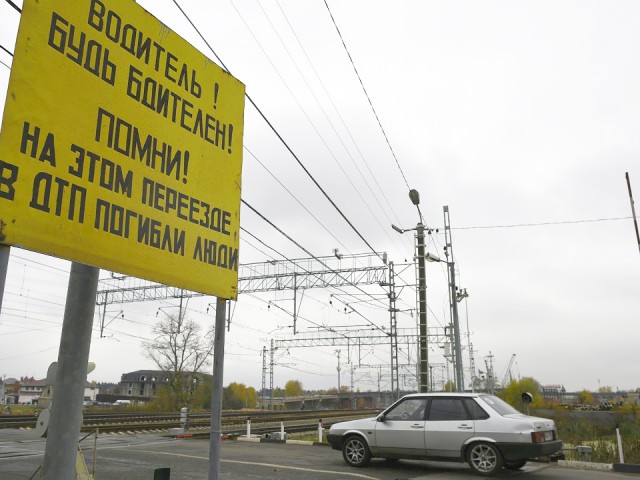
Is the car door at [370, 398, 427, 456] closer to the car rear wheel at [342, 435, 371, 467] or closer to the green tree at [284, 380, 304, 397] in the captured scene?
the car rear wheel at [342, 435, 371, 467]

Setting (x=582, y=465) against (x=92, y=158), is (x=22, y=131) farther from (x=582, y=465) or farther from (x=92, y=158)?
(x=582, y=465)

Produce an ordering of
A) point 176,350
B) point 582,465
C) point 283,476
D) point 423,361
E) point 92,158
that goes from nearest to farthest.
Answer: point 92,158 < point 283,476 < point 582,465 < point 423,361 < point 176,350

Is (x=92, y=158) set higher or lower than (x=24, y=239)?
higher

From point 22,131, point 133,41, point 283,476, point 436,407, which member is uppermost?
point 133,41

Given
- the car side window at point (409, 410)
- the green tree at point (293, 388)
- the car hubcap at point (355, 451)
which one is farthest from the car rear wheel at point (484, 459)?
the green tree at point (293, 388)

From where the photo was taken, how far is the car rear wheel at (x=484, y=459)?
10.1 metres

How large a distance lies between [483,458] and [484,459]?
25 mm

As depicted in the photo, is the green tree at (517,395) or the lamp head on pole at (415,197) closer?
the lamp head on pole at (415,197)

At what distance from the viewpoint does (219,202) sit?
391 centimetres

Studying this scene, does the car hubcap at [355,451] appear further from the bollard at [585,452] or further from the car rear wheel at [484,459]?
the bollard at [585,452]

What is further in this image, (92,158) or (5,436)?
(5,436)

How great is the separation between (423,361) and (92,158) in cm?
1489

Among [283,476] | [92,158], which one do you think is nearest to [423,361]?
[283,476]

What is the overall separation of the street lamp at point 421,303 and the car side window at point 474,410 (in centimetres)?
543
